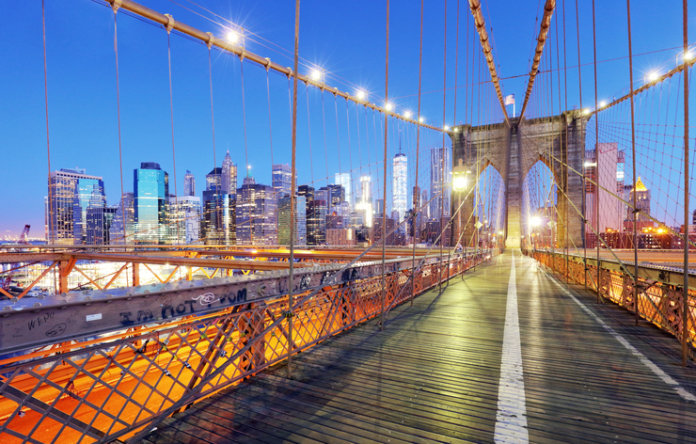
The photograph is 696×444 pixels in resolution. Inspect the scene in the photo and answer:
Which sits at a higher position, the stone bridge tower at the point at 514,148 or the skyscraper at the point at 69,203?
the stone bridge tower at the point at 514,148

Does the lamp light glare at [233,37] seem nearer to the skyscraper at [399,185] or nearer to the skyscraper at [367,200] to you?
the skyscraper at [367,200]

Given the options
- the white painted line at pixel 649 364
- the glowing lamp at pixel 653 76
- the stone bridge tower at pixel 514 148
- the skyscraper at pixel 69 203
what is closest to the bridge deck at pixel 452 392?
the white painted line at pixel 649 364

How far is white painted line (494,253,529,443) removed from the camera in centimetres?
266

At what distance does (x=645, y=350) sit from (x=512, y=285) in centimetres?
664

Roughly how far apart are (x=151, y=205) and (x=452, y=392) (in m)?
23.5

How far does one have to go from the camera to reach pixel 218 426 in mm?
2805

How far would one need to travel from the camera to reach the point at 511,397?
10.7 feet

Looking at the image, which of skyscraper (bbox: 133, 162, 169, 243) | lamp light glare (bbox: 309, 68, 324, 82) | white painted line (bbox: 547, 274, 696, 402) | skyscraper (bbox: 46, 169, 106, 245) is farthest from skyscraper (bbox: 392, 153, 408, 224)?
white painted line (bbox: 547, 274, 696, 402)

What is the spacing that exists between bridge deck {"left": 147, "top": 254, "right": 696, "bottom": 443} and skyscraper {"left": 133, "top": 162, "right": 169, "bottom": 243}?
49.5 feet

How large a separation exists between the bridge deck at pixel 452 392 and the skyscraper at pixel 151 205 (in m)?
15.1

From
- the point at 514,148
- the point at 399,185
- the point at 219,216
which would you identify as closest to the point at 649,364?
the point at 219,216

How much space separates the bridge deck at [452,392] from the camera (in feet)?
8.94

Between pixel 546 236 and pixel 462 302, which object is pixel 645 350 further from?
pixel 546 236

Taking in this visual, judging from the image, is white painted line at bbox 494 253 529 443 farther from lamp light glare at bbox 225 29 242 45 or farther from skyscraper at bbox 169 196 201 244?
lamp light glare at bbox 225 29 242 45
